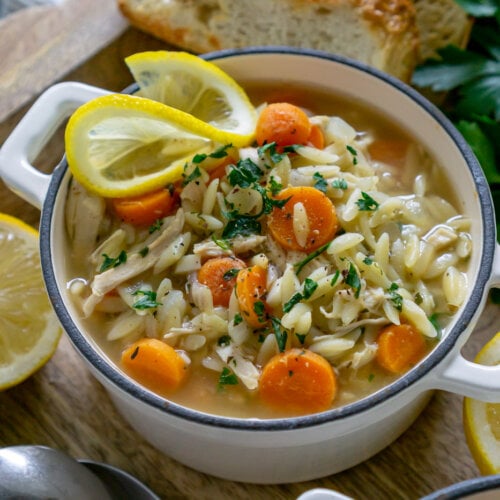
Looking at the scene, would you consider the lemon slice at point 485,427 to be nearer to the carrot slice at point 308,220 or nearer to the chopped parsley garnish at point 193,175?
the carrot slice at point 308,220

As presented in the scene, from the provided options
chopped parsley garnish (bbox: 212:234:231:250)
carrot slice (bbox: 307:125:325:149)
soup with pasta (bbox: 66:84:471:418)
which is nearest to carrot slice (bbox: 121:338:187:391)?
soup with pasta (bbox: 66:84:471:418)

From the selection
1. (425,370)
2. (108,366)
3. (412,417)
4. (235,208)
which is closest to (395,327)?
(425,370)

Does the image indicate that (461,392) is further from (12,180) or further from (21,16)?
(21,16)

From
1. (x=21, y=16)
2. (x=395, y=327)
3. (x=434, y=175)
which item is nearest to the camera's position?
(x=395, y=327)

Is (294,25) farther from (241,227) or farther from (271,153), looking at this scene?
(241,227)

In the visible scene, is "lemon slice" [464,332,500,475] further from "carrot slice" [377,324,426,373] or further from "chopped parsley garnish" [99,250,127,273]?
"chopped parsley garnish" [99,250,127,273]
